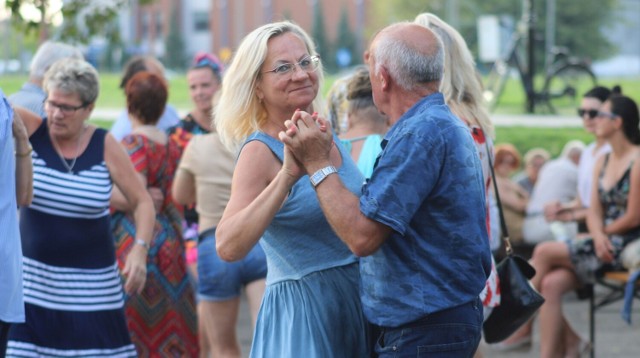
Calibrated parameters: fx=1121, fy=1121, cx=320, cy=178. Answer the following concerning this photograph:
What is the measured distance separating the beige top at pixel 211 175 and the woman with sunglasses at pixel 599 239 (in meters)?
2.46

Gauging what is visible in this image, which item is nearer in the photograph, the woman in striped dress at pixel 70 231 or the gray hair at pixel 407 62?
the gray hair at pixel 407 62

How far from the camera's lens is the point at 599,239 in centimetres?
743

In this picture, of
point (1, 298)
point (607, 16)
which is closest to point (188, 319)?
point (1, 298)

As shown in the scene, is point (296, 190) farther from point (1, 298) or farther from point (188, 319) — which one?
point (188, 319)

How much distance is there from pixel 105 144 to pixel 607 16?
191 feet

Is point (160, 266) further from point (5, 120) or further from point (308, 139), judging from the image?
point (308, 139)

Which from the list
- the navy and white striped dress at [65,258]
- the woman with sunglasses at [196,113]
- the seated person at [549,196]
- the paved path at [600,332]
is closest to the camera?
the navy and white striped dress at [65,258]

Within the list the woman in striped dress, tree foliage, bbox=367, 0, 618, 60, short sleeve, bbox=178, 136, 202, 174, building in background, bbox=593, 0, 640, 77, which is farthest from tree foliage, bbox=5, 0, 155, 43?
tree foliage, bbox=367, 0, 618, 60

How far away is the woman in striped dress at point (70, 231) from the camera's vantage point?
210 inches

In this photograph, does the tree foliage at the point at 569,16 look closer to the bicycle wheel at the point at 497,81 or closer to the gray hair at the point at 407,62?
the bicycle wheel at the point at 497,81

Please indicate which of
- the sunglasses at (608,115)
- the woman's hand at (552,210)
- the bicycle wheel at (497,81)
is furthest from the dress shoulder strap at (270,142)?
the bicycle wheel at (497,81)

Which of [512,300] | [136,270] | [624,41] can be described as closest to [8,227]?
[136,270]

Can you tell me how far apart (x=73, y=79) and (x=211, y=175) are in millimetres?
1119

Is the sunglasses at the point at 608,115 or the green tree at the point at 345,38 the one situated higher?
the sunglasses at the point at 608,115
